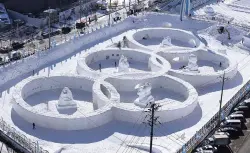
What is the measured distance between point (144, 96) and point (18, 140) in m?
15.8

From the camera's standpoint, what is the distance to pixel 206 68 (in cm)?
6906

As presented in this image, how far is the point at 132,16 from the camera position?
85.2m

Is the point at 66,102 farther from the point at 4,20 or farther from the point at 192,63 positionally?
the point at 4,20

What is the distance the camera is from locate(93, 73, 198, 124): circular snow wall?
5350 centimetres

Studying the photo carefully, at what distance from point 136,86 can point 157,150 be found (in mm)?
12480

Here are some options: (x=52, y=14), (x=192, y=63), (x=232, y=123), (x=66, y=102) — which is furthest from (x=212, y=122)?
(x=52, y=14)

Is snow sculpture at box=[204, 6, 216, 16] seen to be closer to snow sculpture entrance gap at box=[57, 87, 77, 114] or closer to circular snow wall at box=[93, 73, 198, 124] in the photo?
circular snow wall at box=[93, 73, 198, 124]

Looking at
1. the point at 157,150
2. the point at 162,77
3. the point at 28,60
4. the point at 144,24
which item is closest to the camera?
the point at 157,150

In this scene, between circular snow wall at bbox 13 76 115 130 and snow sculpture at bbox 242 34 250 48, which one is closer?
circular snow wall at bbox 13 76 115 130

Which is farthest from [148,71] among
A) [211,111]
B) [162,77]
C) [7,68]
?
[7,68]

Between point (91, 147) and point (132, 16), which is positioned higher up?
point (132, 16)

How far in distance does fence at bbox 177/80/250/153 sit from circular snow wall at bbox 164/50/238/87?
4026 millimetres

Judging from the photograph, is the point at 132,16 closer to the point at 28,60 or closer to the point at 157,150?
the point at 28,60

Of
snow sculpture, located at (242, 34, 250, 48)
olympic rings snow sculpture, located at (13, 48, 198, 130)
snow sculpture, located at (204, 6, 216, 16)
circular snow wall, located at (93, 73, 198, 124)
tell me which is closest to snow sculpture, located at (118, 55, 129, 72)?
olympic rings snow sculpture, located at (13, 48, 198, 130)
